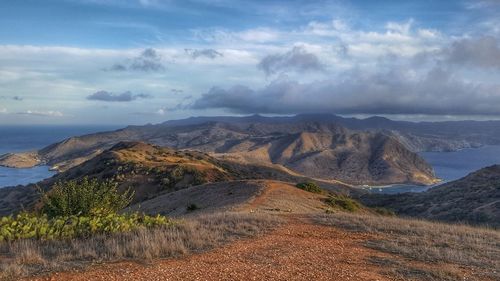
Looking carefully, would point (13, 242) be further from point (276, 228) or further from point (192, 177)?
point (192, 177)

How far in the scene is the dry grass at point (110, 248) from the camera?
32.6ft

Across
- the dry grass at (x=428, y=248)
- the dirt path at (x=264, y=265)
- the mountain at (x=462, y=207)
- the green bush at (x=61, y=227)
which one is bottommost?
the mountain at (x=462, y=207)

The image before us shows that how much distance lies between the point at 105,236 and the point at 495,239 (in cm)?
1243

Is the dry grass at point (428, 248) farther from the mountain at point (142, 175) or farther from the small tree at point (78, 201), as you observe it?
the mountain at point (142, 175)

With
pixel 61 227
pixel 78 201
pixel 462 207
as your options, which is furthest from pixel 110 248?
pixel 462 207

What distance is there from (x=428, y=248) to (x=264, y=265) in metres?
5.27

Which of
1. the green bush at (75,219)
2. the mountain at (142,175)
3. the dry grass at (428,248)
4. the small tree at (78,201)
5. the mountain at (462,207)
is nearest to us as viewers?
the dry grass at (428,248)

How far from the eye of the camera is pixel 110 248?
36.3ft

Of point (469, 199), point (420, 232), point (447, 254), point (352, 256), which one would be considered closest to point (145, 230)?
point (352, 256)

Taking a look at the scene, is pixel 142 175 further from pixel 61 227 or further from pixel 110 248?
pixel 110 248

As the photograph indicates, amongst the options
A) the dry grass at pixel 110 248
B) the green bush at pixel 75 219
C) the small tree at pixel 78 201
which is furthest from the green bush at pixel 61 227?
the small tree at pixel 78 201

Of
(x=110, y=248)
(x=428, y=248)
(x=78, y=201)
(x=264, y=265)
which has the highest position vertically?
(x=78, y=201)

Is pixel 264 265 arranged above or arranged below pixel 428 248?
above

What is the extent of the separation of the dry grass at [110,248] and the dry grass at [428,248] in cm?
406
